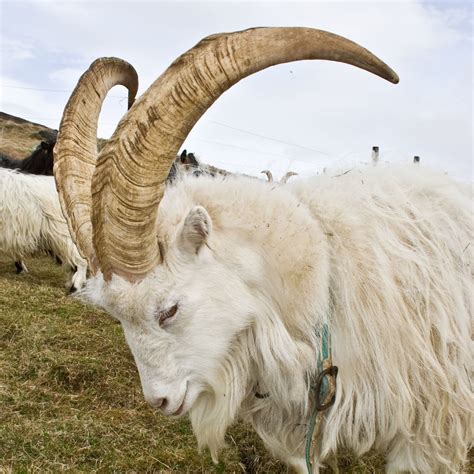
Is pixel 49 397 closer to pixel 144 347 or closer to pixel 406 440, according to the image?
pixel 144 347

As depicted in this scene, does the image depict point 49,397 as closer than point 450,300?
No

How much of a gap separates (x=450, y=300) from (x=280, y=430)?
1060 mm

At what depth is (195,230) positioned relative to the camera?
7.33 feet

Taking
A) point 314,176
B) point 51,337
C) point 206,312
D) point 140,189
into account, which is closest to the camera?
point 140,189

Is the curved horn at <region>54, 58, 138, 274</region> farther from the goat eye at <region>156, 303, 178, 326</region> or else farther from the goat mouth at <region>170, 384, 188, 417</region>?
the goat mouth at <region>170, 384, 188, 417</region>

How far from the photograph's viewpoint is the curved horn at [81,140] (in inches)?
104

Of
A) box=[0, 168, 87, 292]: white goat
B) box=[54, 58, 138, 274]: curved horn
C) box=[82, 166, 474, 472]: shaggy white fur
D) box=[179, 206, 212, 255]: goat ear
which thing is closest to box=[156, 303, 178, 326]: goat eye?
box=[82, 166, 474, 472]: shaggy white fur

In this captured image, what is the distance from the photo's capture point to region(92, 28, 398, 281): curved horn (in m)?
1.99

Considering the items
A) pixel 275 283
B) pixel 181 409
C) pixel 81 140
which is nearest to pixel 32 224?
pixel 81 140

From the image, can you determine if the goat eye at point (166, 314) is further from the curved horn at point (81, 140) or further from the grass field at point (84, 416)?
the grass field at point (84, 416)

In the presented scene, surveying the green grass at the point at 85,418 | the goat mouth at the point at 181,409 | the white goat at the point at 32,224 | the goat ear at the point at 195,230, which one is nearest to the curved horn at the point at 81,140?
the goat ear at the point at 195,230

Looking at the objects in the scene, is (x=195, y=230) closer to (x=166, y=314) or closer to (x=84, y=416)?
(x=166, y=314)

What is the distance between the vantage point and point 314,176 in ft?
9.71

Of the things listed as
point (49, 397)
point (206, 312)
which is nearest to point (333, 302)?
point (206, 312)
